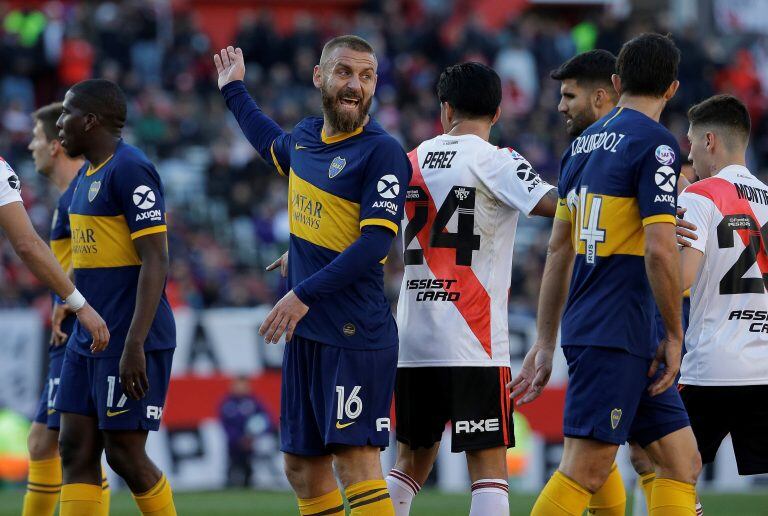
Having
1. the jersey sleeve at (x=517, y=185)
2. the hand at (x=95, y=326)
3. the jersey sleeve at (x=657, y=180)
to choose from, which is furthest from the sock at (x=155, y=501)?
the jersey sleeve at (x=657, y=180)

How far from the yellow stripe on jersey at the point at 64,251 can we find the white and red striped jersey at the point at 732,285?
149 inches

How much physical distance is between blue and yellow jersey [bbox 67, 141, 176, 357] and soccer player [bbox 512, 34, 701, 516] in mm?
2302

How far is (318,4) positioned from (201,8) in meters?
2.64

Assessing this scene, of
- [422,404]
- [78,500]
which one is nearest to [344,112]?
[422,404]

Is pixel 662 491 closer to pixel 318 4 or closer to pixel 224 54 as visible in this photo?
pixel 224 54

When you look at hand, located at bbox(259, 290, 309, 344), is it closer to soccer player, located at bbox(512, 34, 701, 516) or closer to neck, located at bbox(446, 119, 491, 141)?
soccer player, located at bbox(512, 34, 701, 516)

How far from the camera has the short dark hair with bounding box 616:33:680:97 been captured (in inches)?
241

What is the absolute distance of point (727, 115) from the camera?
7039mm

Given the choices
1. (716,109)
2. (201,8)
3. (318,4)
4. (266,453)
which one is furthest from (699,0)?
(716,109)

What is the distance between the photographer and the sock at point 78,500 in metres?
6.95

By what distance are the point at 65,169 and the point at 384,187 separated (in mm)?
3151

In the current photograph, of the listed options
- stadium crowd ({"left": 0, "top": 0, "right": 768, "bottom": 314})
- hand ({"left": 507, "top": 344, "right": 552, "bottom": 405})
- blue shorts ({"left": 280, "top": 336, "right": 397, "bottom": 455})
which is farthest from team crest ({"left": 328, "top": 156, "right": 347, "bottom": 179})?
stadium crowd ({"left": 0, "top": 0, "right": 768, "bottom": 314})

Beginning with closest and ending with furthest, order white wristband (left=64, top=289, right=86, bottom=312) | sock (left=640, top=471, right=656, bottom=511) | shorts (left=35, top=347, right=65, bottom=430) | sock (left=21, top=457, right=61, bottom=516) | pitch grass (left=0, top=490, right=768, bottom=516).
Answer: white wristband (left=64, top=289, right=86, bottom=312) → sock (left=640, top=471, right=656, bottom=511) → shorts (left=35, top=347, right=65, bottom=430) → sock (left=21, top=457, right=61, bottom=516) → pitch grass (left=0, top=490, right=768, bottom=516)

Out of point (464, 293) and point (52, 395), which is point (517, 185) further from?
point (52, 395)
